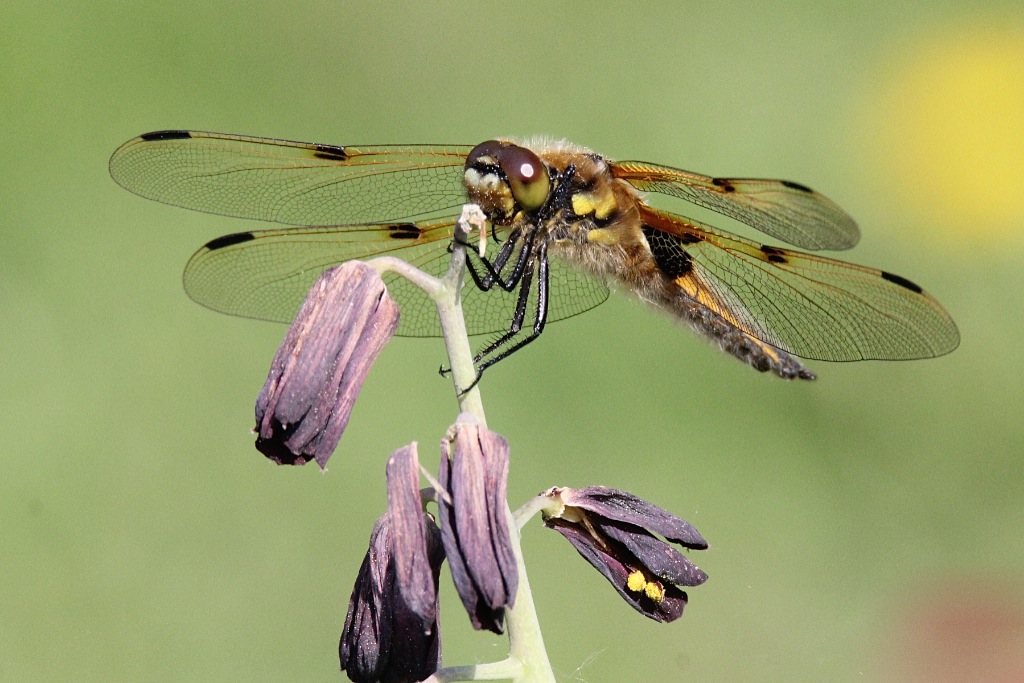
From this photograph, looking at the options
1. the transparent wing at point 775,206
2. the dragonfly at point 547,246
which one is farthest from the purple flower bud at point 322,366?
the transparent wing at point 775,206

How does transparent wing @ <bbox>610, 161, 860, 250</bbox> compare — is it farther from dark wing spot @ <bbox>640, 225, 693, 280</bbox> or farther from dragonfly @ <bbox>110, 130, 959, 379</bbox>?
dark wing spot @ <bbox>640, 225, 693, 280</bbox>

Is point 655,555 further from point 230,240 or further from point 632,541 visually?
point 230,240

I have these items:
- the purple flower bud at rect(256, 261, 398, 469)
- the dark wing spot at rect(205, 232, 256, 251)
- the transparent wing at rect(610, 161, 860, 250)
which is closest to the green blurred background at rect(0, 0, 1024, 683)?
the transparent wing at rect(610, 161, 860, 250)

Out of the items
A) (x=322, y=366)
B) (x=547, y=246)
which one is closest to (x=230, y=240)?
(x=547, y=246)

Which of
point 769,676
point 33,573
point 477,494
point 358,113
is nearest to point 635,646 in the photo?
point 769,676

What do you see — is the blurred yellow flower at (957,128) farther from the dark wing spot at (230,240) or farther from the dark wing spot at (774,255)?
the dark wing spot at (230,240)

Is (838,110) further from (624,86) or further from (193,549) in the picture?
(193,549)
